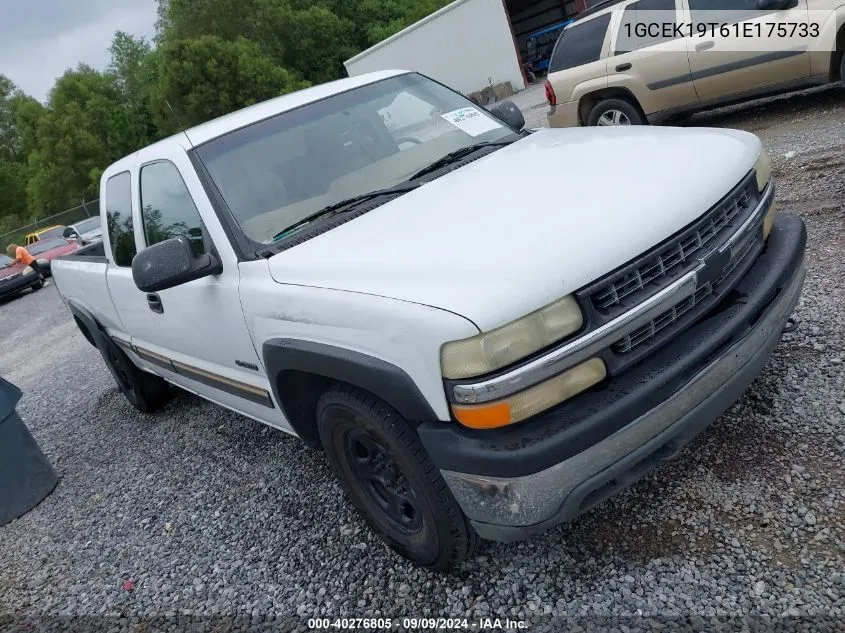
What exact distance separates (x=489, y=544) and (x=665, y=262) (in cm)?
134

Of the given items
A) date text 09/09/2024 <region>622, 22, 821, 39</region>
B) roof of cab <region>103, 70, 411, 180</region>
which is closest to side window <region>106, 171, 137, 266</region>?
roof of cab <region>103, 70, 411, 180</region>

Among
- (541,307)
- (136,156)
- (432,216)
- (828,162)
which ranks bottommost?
(828,162)

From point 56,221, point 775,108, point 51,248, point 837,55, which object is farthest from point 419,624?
point 56,221

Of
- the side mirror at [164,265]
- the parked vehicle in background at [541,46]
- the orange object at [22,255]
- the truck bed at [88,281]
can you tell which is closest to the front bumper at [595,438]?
the side mirror at [164,265]

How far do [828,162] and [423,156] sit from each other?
13.5ft

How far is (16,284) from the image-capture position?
17.0 meters

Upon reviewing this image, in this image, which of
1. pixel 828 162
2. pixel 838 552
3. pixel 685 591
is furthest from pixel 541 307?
pixel 828 162

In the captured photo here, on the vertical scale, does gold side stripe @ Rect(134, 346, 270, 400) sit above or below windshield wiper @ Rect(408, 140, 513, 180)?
below

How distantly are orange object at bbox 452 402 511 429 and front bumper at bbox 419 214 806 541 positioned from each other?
41 millimetres

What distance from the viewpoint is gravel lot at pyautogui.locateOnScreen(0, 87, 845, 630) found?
226 cm

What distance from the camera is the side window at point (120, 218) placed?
13.0 ft

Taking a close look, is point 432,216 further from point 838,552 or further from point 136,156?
point 136,156

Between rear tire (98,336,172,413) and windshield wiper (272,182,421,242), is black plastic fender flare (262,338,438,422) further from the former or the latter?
rear tire (98,336,172,413)

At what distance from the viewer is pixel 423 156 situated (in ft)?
10.7
